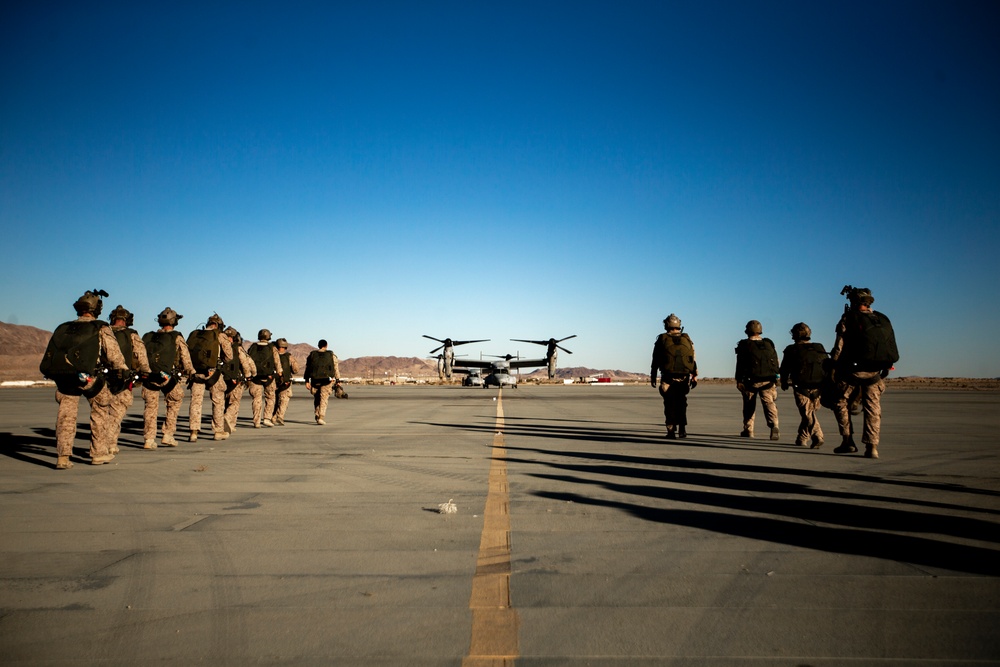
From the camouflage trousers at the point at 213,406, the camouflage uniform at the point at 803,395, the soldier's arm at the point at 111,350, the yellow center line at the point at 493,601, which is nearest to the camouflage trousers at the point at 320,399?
the camouflage trousers at the point at 213,406

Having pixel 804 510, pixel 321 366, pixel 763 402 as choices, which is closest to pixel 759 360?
pixel 763 402

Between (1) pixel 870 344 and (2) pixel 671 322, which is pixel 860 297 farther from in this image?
(2) pixel 671 322

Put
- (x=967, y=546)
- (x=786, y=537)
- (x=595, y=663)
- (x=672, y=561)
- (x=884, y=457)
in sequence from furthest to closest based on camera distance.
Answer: (x=884, y=457) → (x=786, y=537) → (x=967, y=546) → (x=672, y=561) → (x=595, y=663)

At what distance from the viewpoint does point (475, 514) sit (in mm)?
5457

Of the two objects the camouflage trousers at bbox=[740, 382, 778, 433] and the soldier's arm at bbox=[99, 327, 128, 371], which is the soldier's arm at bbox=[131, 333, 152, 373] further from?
the camouflage trousers at bbox=[740, 382, 778, 433]

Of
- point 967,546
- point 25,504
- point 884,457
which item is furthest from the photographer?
point 884,457

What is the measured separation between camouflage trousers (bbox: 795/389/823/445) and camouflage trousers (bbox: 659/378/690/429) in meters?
1.96

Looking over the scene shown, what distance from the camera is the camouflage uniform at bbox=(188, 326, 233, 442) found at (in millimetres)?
11977

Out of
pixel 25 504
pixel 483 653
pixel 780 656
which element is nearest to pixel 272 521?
pixel 25 504

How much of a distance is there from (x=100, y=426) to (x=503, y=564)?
23.6 ft

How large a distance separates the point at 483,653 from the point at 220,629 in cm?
126

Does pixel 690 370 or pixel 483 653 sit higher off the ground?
pixel 690 370

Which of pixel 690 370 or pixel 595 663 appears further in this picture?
pixel 690 370

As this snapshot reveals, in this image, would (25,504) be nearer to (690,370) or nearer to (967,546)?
(967,546)
